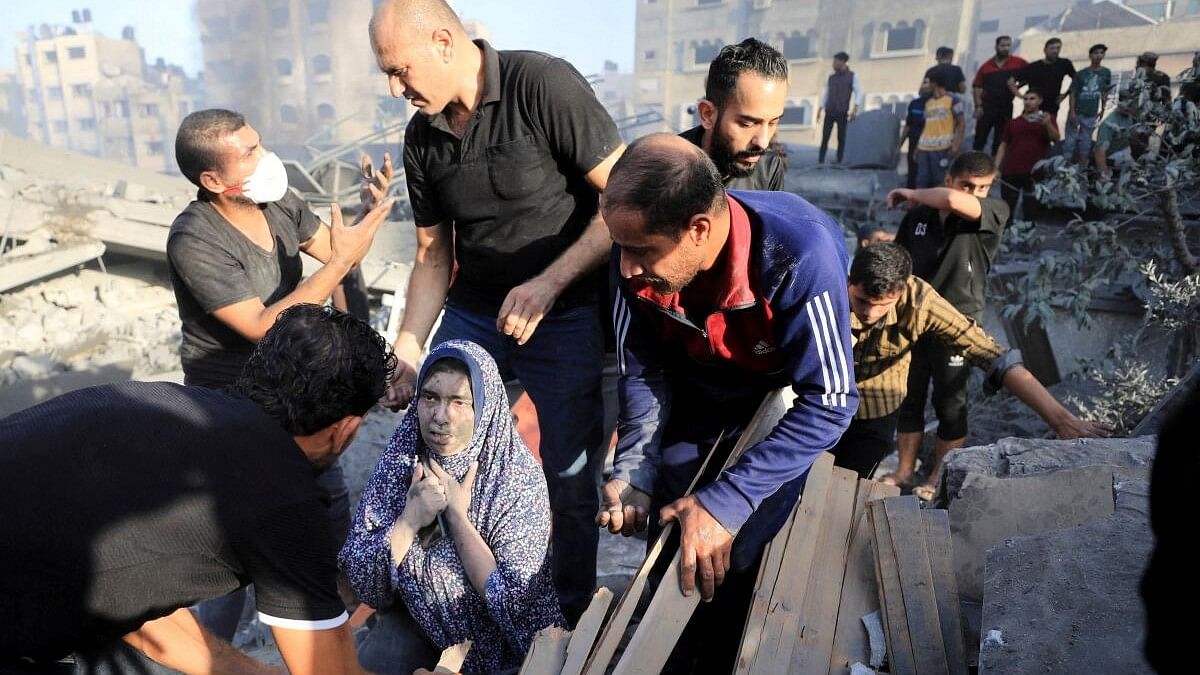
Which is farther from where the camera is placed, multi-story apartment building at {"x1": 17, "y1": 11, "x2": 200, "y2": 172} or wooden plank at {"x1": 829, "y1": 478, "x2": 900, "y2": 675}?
multi-story apartment building at {"x1": 17, "y1": 11, "x2": 200, "y2": 172}

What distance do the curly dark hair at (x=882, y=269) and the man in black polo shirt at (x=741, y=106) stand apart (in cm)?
65

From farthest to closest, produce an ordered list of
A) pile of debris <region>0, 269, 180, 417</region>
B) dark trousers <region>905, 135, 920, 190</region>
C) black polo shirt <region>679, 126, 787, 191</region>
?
dark trousers <region>905, 135, 920, 190</region>, pile of debris <region>0, 269, 180, 417</region>, black polo shirt <region>679, 126, 787, 191</region>

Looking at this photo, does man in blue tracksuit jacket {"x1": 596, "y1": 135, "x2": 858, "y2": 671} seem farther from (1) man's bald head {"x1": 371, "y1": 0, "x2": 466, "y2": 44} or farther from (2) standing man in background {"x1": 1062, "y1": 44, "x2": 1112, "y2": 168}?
(2) standing man in background {"x1": 1062, "y1": 44, "x2": 1112, "y2": 168}

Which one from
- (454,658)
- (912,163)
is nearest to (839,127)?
(912,163)

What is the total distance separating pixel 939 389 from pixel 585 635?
124 inches

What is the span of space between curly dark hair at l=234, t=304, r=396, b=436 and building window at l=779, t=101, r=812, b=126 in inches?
813

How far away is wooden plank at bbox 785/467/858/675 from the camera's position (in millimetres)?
1922

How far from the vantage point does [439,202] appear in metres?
2.88

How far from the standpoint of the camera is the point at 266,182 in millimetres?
3109

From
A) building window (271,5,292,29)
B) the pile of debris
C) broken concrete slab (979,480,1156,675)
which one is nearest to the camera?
broken concrete slab (979,480,1156,675)

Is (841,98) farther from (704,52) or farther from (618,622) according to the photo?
(704,52)

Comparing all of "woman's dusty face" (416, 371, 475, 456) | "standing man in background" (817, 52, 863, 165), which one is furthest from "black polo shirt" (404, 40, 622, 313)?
"standing man in background" (817, 52, 863, 165)

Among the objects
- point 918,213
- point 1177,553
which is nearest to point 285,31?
point 918,213

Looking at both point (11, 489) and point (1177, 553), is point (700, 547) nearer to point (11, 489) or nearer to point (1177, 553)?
point (1177, 553)
